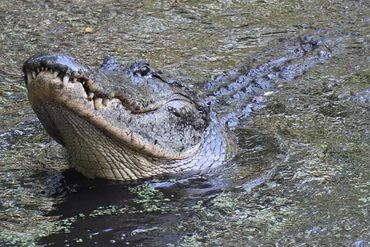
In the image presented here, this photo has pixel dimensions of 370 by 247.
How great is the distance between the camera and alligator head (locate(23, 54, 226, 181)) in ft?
13.5

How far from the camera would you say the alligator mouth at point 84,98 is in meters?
4.05

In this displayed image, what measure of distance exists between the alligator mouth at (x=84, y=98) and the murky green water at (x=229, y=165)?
343mm

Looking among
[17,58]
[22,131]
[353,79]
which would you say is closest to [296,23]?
[353,79]

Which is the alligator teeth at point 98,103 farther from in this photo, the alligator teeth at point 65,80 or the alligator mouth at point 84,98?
the alligator teeth at point 65,80

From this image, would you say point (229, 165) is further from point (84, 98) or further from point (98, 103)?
point (84, 98)

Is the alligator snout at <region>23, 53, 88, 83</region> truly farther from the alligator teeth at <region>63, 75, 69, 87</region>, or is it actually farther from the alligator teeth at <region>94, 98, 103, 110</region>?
the alligator teeth at <region>94, 98, 103, 110</region>

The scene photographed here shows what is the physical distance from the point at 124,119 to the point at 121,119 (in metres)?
0.03

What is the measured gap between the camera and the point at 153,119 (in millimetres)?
4770

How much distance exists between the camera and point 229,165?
5.14 meters

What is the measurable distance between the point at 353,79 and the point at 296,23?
193 centimetres

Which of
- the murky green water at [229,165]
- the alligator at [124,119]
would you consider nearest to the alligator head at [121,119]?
the alligator at [124,119]

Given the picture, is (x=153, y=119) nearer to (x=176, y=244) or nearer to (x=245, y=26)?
(x=176, y=244)

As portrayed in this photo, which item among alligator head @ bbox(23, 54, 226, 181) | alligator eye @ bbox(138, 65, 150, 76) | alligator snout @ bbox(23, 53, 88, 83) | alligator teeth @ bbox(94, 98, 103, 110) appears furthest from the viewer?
alligator eye @ bbox(138, 65, 150, 76)

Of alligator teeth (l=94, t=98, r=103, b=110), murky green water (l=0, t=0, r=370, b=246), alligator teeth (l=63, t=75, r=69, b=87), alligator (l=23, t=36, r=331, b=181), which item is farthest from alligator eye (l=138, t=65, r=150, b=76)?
alligator teeth (l=63, t=75, r=69, b=87)
